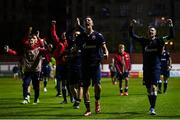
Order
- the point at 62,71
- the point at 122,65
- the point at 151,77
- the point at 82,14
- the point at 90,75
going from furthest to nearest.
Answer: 1. the point at 82,14
2. the point at 122,65
3. the point at 62,71
4. the point at 151,77
5. the point at 90,75

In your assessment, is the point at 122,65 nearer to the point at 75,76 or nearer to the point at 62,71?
the point at 62,71

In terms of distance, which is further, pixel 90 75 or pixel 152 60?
pixel 152 60

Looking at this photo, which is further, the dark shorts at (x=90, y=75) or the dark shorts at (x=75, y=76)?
the dark shorts at (x=75, y=76)

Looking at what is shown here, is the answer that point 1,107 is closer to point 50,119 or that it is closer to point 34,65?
point 34,65

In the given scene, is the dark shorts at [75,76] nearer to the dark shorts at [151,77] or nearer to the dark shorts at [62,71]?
the dark shorts at [62,71]

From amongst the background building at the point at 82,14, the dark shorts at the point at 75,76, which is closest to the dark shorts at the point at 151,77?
the dark shorts at the point at 75,76

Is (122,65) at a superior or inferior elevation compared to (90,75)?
superior

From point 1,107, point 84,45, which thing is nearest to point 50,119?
point 84,45

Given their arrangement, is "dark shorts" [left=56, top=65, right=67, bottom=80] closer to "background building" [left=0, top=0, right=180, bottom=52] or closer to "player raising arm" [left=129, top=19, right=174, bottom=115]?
"player raising arm" [left=129, top=19, right=174, bottom=115]

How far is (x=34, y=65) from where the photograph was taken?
19.5 m

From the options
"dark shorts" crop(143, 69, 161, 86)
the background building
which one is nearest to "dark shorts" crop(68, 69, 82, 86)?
"dark shorts" crop(143, 69, 161, 86)

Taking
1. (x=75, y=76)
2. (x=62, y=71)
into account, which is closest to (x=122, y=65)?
(x=62, y=71)

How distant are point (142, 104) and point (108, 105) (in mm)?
1164

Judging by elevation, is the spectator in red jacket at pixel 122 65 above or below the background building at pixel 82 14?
below
